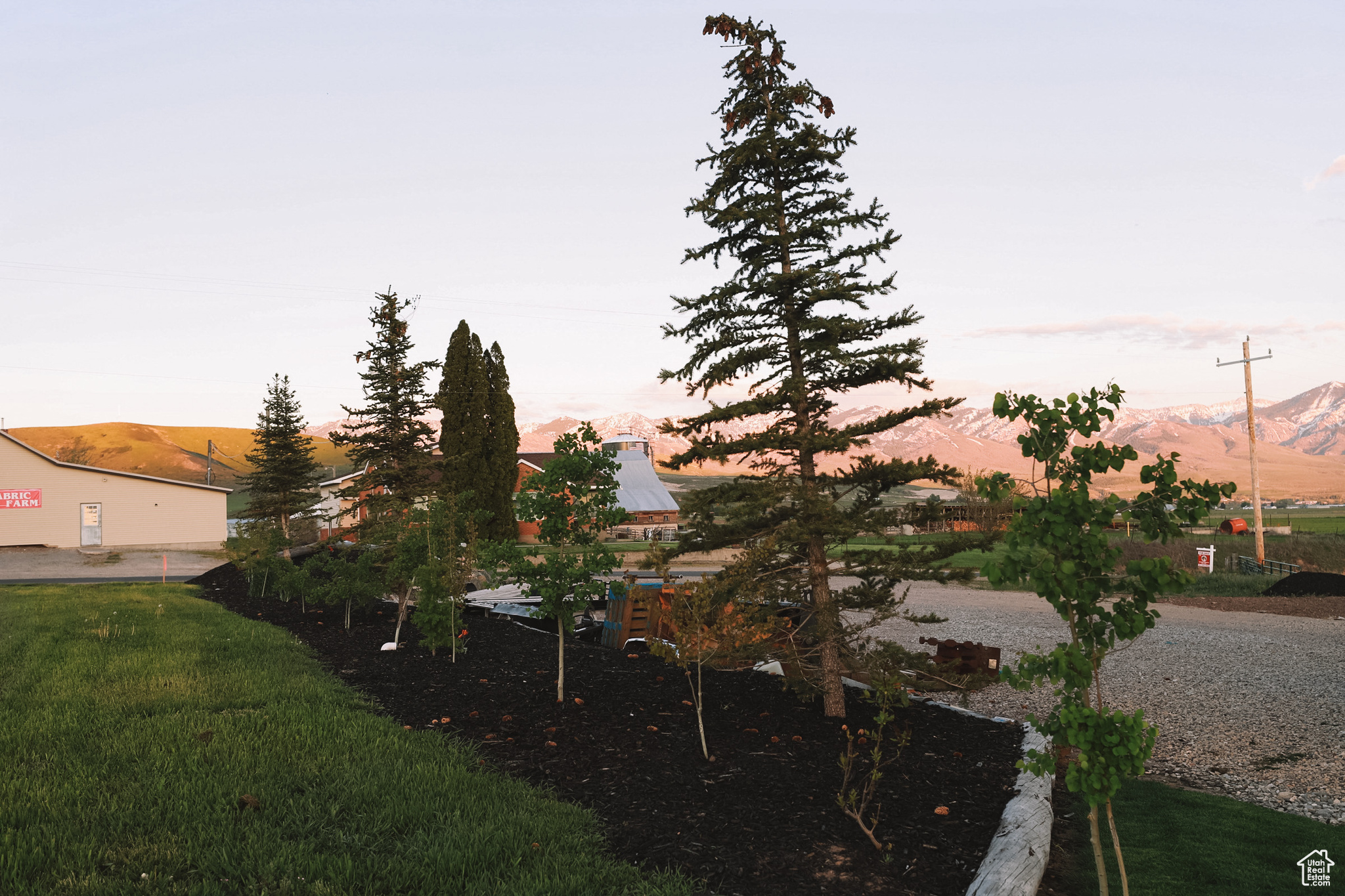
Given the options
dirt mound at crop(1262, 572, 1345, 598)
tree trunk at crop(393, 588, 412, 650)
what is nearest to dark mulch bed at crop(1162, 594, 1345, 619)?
dirt mound at crop(1262, 572, 1345, 598)

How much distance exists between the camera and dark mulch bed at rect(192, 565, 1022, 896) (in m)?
4.66

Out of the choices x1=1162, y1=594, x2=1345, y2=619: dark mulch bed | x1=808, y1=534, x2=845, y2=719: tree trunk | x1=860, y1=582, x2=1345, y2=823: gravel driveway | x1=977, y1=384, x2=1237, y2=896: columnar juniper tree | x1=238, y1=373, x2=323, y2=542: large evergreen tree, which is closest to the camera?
x1=977, y1=384, x2=1237, y2=896: columnar juniper tree

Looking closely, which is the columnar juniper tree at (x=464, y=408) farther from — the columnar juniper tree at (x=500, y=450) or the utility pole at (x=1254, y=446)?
the utility pole at (x=1254, y=446)

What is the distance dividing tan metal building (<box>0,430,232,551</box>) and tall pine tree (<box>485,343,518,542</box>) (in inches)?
548

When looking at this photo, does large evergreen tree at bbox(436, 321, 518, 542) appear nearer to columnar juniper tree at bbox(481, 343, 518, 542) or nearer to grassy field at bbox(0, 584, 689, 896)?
columnar juniper tree at bbox(481, 343, 518, 542)

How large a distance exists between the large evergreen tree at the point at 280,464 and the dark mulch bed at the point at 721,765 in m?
25.5

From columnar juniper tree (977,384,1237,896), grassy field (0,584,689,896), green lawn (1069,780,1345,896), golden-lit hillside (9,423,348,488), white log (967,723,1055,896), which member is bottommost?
green lawn (1069,780,1345,896)

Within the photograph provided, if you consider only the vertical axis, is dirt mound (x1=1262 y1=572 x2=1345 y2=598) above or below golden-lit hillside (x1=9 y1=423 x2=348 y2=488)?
below

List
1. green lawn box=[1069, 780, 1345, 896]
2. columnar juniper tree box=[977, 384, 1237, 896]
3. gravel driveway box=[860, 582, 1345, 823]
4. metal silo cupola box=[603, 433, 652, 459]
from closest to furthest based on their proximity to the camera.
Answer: columnar juniper tree box=[977, 384, 1237, 896] → green lawn box=[1069, 780, 1345, 896] → gravel driveway box=[860, 582, 1345, 823] → metal silo cupola box=[603, 433, 652, 459]

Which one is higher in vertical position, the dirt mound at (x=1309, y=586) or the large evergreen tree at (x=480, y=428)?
the large evergreen tree at (x=480, y=428)

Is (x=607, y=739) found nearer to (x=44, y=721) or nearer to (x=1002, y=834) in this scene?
(x=1002, y=834)

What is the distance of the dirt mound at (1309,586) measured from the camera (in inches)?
850

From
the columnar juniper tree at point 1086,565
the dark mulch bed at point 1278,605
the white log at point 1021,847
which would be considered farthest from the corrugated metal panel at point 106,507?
the columnar juniper tree at point 1086,565

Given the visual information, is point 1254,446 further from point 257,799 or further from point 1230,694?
point 257,799
